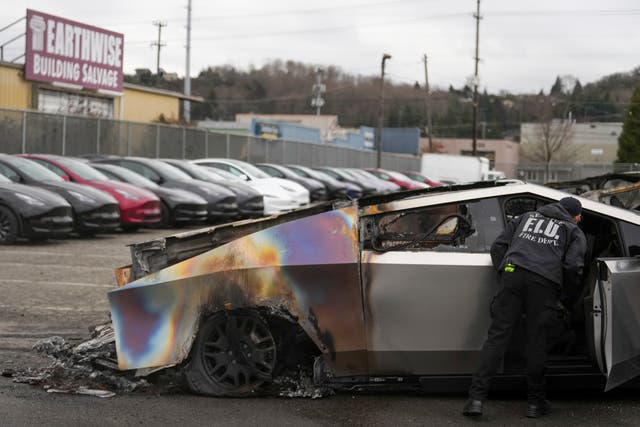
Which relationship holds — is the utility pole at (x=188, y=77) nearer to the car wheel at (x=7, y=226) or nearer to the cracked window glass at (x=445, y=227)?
the car wheel at (x=7, y=226)

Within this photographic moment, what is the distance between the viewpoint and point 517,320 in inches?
203

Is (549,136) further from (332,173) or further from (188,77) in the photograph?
(332,173)

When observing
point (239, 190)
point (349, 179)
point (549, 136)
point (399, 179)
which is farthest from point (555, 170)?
point (239, 190)

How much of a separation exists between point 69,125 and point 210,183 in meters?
8.28

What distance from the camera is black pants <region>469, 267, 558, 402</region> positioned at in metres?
5.07

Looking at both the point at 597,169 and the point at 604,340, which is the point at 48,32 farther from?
the point at 597,169

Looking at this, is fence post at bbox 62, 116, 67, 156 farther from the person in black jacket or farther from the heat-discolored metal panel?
the person in black jacket

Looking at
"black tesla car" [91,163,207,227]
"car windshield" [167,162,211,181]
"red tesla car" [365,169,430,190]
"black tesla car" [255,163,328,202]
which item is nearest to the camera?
"black tesla car" [91,163,207,227]

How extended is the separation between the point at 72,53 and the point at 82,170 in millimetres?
16792

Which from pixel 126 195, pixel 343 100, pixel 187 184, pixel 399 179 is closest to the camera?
pixel 126 195

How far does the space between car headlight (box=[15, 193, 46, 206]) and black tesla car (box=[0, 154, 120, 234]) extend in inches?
42.0

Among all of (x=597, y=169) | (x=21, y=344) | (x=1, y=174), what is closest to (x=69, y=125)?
(x=1, y=174)

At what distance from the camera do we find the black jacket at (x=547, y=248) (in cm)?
510

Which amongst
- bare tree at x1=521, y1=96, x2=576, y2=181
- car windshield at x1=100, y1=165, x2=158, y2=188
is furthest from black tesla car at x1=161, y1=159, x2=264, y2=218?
bare tree at x1=521, y1=96, x2=576, y2=181
